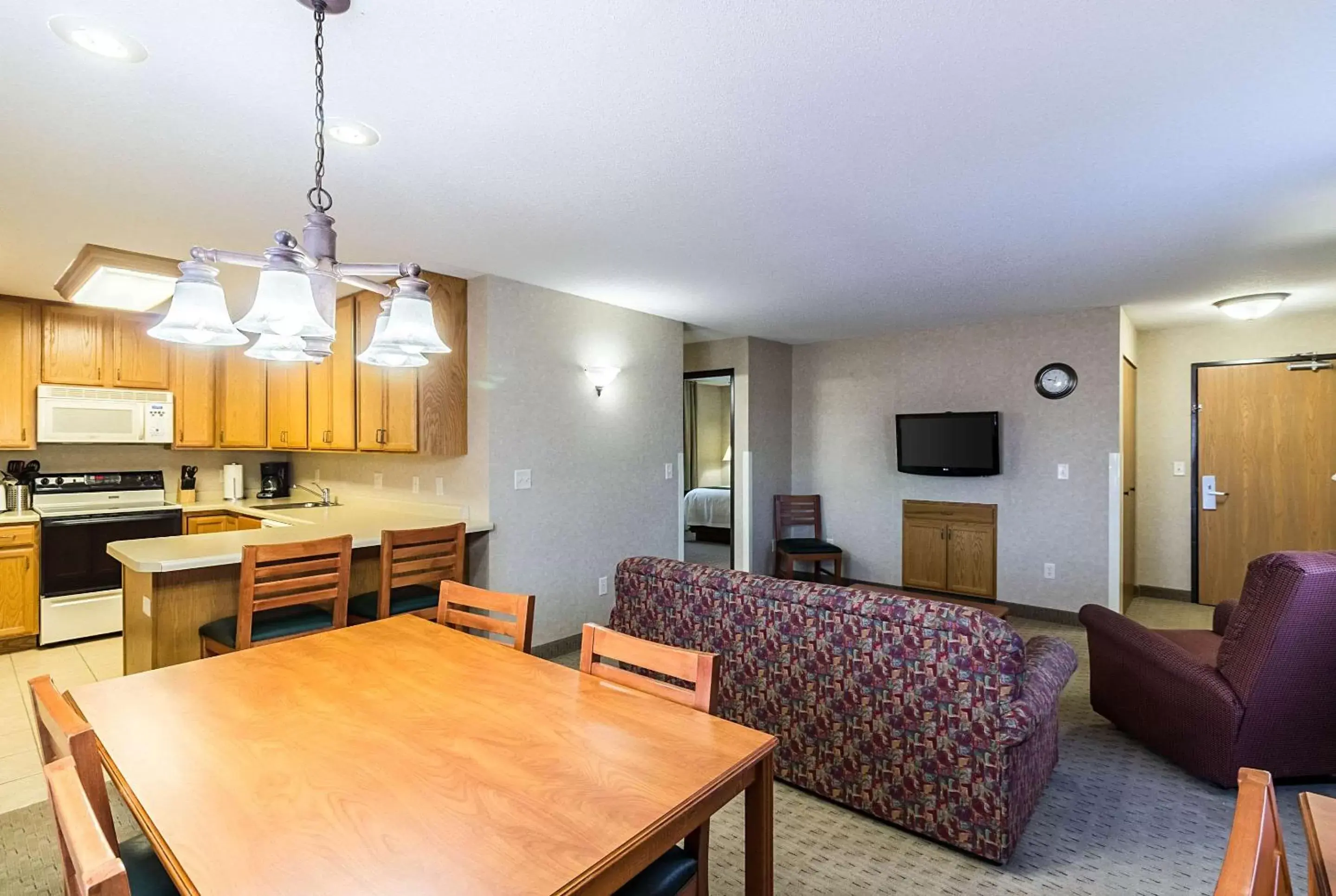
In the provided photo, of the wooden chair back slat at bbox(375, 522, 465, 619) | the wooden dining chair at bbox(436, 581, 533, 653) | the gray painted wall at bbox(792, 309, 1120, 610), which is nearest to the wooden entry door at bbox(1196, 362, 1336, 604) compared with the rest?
the gray painted wall at bbox(792, 309, 1120, 610)

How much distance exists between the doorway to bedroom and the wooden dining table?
244 inches

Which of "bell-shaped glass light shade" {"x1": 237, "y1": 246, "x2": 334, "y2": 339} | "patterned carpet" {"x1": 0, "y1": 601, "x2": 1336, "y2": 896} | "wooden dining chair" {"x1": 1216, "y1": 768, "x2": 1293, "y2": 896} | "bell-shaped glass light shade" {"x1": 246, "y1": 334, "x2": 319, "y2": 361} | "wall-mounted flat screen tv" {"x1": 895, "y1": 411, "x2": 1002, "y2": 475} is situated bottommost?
"patterned carpet" {"x1": 0, "y1": 601, "x2": 1336, "y2": 896}

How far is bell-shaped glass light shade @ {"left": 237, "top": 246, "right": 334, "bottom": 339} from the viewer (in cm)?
141

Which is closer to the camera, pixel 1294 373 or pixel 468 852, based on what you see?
pixel 468 852

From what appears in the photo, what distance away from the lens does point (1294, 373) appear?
4945mm

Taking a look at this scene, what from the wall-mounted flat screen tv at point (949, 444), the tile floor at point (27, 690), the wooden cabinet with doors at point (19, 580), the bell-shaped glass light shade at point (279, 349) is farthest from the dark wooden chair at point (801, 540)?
the wooden cabinet with doors at point (19, 580)

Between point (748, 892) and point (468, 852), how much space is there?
72cm

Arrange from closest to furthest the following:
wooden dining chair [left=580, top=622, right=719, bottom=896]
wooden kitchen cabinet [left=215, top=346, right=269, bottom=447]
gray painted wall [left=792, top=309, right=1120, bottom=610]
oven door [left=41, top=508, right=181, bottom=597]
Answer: wooden dining chair [left=580, top=622, right=719, bottom=896] < oven door [left=41, top=508, right=181, bottom=597] < gray painted wall [left=792, top=309, right=1120, bottom=610] < wooden kitchen cabinet [left=215, top=346, right=269, bottom=447]

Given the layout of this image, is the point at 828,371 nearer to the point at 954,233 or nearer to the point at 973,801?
the point at 954,233

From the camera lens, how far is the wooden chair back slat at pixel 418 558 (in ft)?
10.0

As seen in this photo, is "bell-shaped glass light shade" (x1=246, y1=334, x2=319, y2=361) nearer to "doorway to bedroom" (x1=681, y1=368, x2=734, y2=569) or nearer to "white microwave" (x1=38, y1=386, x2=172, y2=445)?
"white microwave" (x1=38, y1=386, x2=172, y2=445)

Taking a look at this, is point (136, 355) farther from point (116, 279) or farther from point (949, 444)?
point (949, 444)

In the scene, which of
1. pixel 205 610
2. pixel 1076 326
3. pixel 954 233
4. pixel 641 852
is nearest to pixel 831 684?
pixel 641 852

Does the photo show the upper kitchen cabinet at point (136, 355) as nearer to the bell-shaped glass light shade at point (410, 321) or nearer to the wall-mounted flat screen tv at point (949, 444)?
the bell-shaped glass light shade at point (410, 321)
